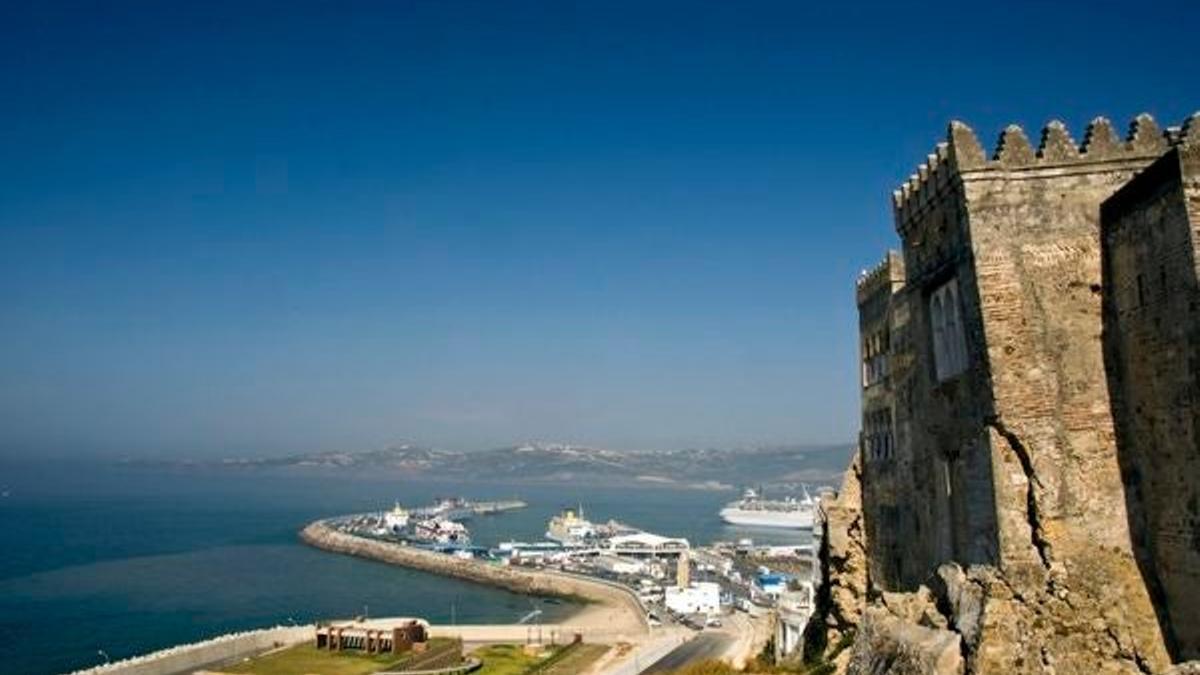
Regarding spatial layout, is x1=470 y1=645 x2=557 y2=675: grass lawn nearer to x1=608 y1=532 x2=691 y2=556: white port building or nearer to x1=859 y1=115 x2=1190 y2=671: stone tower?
x1=859 y1=115 x2=1190 y2=671: stone tower

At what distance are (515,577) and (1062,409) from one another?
4470 inches

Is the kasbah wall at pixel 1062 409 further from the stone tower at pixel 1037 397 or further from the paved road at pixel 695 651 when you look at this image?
the paved road at pixel 695 651

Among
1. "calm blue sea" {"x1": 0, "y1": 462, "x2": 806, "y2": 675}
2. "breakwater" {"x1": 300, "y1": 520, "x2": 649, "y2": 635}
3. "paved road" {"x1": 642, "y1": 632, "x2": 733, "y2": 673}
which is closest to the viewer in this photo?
"paved road" {"x1": 642, "y1": 632, "x2": 733, "y2": 673}

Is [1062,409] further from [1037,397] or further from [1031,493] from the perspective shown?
[1031,493]

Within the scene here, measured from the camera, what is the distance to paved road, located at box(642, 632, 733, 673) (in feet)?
226

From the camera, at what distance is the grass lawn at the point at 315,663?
66.1 m

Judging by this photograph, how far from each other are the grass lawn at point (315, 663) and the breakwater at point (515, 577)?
25.9 m

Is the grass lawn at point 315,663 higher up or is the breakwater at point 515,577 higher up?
the grass lawn at point 315,663

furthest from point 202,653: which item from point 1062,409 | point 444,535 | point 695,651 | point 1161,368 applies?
point 444,535

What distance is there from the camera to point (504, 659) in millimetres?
71812

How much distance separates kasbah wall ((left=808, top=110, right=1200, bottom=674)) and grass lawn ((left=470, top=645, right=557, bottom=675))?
53.3 metres

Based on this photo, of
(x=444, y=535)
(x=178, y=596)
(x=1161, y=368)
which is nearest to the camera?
(x=1161, y=368)

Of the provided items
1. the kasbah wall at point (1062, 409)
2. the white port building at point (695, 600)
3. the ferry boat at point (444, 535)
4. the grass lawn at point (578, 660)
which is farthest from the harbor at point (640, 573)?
the kasbah wall at point (1062, 409)

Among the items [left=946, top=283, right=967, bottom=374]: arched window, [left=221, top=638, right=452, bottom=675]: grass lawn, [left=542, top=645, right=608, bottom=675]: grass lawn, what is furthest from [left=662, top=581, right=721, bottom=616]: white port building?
[left=946, top=283, right=967, bottom=374]: arched window
